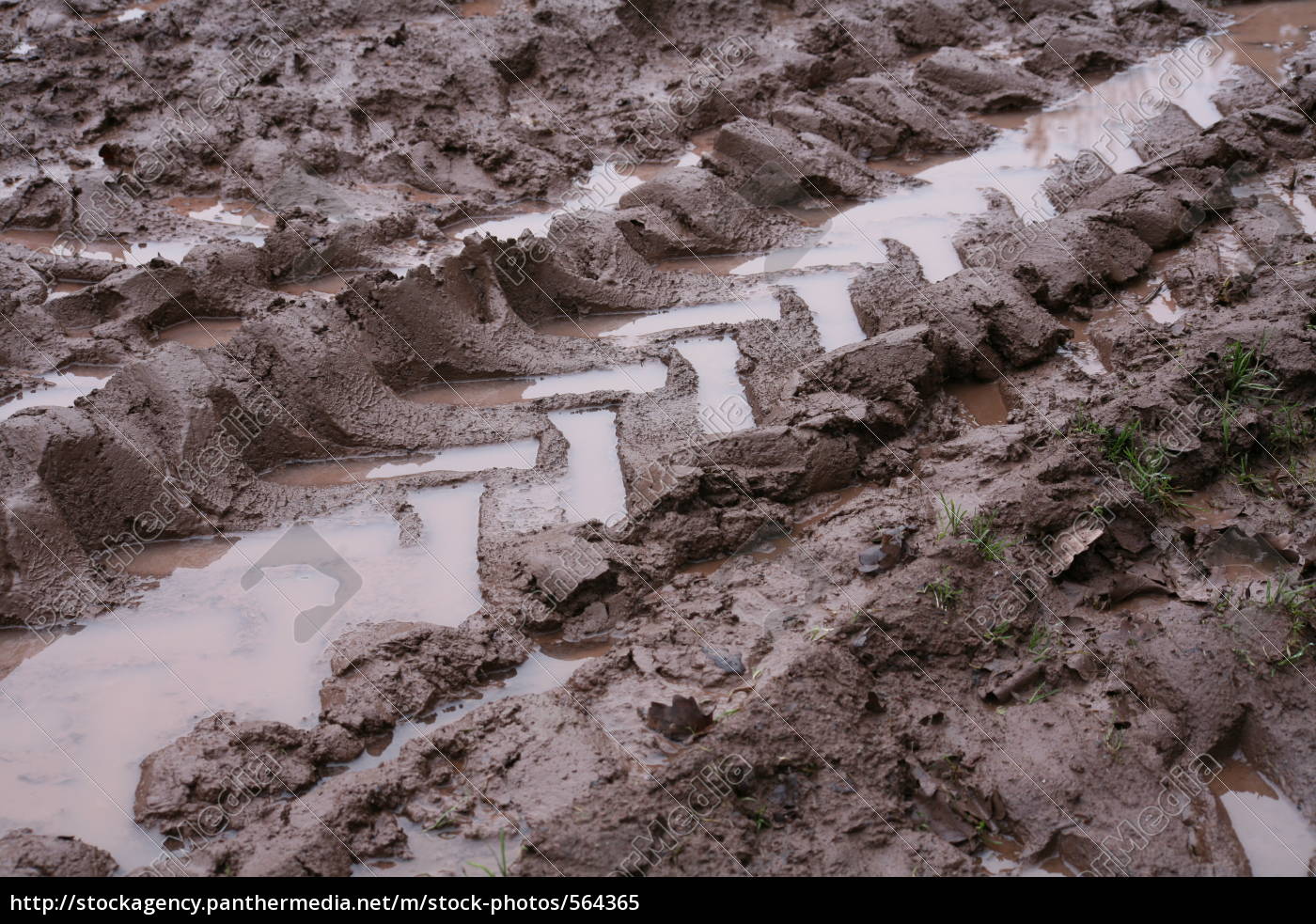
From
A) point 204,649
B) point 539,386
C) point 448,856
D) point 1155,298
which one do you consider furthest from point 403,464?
point 1155,298

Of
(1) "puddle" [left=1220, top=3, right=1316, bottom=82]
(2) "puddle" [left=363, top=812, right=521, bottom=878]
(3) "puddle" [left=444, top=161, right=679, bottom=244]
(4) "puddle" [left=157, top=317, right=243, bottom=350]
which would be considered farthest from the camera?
(1) "puddle" [left=1220, top=3, right=1316, bottom=82]

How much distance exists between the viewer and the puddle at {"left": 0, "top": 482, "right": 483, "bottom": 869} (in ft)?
10.3

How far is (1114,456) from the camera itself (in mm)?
3936

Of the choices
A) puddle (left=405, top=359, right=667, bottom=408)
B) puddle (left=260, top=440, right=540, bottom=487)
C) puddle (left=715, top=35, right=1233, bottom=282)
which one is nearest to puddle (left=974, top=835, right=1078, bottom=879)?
puddle (left=260, top=440, right=540, bottom=487)

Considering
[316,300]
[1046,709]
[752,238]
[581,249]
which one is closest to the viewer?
[1046,709]

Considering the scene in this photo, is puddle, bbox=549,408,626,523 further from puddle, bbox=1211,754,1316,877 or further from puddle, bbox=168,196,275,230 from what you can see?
puddle, bbox=168,196,275,230

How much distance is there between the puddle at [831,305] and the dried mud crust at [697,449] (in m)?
0.15

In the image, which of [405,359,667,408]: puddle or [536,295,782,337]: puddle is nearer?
Answer: [405,359,667,408]: puddle

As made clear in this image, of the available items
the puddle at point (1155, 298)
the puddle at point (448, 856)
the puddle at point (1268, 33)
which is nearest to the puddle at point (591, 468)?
the puddle at point (448, 856)

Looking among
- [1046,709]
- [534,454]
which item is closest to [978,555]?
[1046,709]

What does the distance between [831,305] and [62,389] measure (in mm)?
3781

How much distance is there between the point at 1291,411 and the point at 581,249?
3.39 metres

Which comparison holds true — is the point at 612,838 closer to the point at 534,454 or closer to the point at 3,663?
the point at 534,454

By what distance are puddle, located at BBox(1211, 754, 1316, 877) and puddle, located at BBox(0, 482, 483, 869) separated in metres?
2.49
